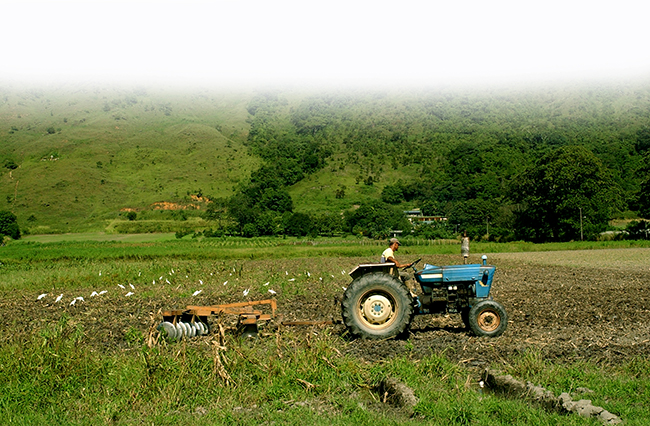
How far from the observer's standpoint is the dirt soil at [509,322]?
784 cm

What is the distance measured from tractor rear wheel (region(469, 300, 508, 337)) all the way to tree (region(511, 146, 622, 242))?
177 feet

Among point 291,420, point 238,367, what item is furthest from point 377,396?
point 238,367

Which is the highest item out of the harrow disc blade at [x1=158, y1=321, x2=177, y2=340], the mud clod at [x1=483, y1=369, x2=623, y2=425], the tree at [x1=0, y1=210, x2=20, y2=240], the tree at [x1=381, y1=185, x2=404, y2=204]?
the tree at [x1=381, y1=185, x2=404, y2=204]

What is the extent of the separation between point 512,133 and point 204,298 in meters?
155

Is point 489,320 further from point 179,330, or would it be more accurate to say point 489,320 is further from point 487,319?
point 179,330

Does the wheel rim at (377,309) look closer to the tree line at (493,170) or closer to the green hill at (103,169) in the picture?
the tree line at (493,170)

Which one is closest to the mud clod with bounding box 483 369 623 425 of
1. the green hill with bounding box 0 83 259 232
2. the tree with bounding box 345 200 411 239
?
the tree with bounding box 345 200 411 239

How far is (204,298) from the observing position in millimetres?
16141

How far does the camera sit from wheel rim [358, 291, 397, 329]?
9.09 meters

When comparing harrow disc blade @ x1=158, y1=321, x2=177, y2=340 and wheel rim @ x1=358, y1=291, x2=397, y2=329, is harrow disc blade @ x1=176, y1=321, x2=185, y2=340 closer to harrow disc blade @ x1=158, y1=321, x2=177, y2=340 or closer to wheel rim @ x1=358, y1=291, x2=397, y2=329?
harrow disc blade @ x1=158, y1=321, x2=177, y2=340

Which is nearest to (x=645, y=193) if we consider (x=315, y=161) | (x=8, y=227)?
(x=8, y=227)

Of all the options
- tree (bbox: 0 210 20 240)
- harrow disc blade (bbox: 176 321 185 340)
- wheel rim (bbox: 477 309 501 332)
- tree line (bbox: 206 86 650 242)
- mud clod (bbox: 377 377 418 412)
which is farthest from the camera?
tree (bbox: 0 210 20 240)

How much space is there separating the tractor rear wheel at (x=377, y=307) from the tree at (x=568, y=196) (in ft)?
181

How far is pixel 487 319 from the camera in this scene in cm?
932
